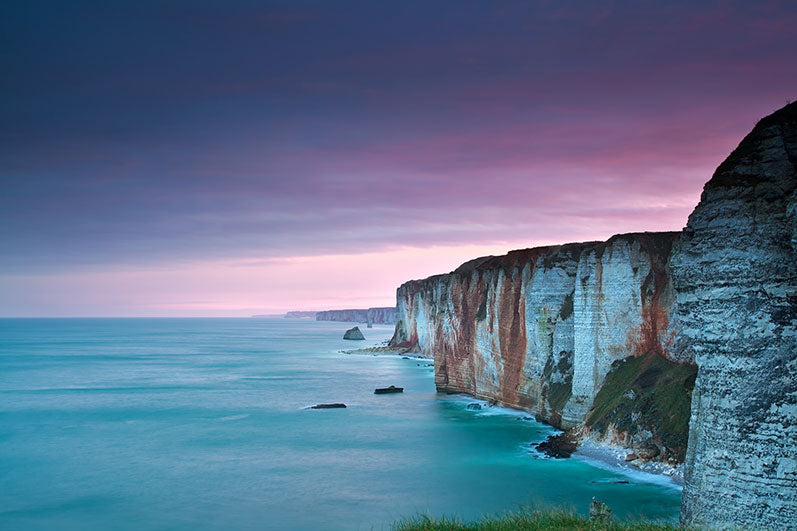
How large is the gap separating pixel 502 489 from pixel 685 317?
50.5ft

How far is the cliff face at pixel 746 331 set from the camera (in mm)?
13992

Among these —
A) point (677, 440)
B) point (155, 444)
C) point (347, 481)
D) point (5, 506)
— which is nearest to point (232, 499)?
point (347, 481)

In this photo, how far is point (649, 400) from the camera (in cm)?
2888

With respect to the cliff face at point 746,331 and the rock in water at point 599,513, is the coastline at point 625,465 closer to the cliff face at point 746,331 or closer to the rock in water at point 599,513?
the cliff face at point 746,331

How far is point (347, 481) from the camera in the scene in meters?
30.4

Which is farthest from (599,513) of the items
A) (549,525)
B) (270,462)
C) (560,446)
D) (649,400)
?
(270,462)

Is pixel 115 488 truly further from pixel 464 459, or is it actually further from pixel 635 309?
pixel 635 309

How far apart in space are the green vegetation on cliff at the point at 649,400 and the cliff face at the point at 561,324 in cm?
30

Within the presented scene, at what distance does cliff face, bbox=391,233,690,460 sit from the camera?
3288 cm

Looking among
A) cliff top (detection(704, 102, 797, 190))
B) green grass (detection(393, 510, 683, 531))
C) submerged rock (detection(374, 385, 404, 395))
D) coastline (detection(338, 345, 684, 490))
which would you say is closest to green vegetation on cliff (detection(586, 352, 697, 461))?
coastline (detection(338, 345, 684, 490))

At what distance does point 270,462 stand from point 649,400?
20753 mm

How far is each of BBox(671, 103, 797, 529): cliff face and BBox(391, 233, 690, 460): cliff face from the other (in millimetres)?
13062

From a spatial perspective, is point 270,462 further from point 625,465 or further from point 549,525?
point 549,525

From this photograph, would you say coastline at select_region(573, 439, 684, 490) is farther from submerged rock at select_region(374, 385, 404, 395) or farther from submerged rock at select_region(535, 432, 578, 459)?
submerged rock at select_region(374, 385, 404, 395)
